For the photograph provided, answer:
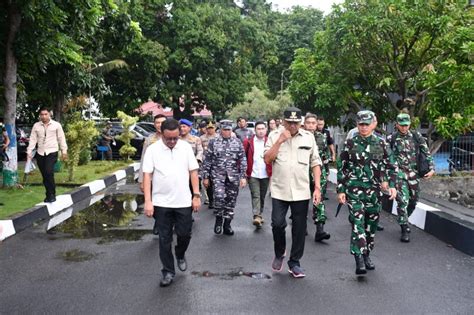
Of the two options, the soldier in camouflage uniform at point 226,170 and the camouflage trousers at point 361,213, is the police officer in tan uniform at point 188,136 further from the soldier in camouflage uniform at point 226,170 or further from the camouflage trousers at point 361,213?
the camouflage trousers at point 361,213

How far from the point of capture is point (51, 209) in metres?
9.80

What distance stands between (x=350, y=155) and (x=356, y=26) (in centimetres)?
862

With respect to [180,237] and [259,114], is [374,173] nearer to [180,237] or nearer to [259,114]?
[180,237]

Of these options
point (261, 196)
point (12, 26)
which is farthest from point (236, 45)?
point (261, 196)

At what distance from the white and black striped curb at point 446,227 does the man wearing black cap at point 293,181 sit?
257cm

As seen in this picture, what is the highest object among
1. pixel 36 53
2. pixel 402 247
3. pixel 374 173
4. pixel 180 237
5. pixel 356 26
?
pixel 356 26

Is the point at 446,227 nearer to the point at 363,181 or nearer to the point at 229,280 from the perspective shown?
the point at 363,181

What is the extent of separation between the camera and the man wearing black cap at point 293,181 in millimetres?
5910

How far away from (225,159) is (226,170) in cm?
17

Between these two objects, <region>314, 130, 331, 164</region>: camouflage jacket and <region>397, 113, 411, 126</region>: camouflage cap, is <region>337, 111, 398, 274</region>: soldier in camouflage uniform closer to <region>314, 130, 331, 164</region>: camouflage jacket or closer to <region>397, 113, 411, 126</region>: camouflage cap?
<region>397, 113, 411, 126</region>: camouflage cap

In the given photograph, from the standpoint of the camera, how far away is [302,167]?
5984 mm

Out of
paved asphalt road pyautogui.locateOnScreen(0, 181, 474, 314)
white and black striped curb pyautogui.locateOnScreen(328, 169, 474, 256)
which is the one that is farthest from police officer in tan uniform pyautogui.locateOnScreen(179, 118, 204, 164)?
white and black striped curb pyautogui.locateOnScreen(328, 169, 474, 256)

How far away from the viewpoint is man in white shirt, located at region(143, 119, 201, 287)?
5648mm

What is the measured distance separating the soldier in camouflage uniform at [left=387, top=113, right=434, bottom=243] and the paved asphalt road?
1.44ft
